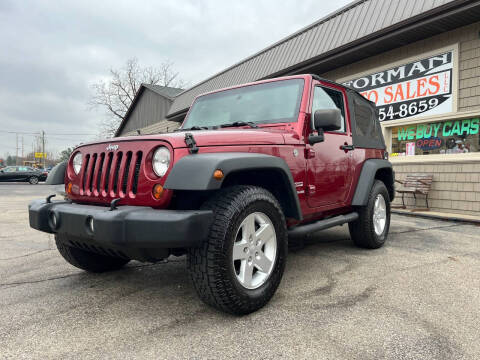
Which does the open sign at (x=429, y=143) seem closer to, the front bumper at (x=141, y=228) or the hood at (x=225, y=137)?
the hood at (x=225, y=137)

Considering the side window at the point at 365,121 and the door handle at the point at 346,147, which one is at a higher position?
the side window at the point at 365,121

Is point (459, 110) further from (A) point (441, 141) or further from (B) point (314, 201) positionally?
(B) point (314, 201)

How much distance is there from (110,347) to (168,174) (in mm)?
1020

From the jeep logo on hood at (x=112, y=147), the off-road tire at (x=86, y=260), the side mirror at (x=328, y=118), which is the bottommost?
the off-road tire at (x=86, y=260)

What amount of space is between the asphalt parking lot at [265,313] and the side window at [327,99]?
5.21ft

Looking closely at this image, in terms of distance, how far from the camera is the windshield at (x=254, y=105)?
314 centimetres

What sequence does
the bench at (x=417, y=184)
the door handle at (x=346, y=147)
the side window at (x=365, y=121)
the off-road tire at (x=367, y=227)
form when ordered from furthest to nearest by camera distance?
the bench at (x=417, y=184) → the side window at (x=365, y=121) → the off-road tire at (x=367, y=227) → the door handle at (x=346, y=147)

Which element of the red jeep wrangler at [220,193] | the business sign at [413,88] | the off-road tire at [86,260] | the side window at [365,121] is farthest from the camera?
the business sign at [413,88]

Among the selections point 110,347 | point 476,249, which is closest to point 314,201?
point 110,347

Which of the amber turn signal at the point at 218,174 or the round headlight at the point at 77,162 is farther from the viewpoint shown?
the round headlight at the point at 77,162

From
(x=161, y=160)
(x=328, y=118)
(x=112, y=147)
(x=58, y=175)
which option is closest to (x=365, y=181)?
(x=328, y=118)

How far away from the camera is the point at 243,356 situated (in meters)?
1.78

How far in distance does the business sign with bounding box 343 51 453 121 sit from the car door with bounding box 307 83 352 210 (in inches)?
166

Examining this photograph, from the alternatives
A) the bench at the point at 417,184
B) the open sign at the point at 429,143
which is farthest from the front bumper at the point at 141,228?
the open sign at the point at 429,143
